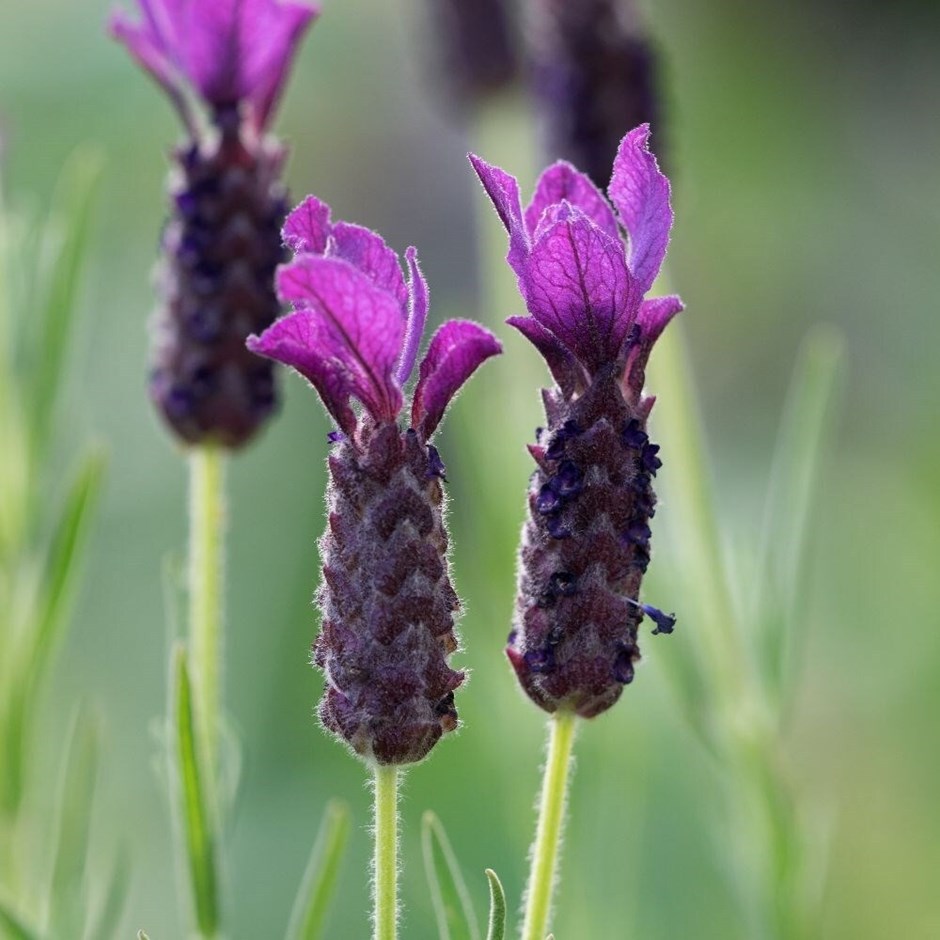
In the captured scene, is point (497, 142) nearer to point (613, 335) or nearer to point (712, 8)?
point (613, 335)

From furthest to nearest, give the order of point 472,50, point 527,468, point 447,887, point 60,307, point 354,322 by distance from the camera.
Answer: point 472,50 → point 527,468 → point 60,307 → point 447,887 → point 354,322

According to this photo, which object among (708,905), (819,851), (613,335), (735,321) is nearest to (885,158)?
(735,321)

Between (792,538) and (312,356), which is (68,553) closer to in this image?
(312,356)

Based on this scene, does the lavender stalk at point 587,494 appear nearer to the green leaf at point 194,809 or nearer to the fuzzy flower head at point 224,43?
the green leaf at point 194,809

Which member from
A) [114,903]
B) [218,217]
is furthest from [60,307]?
[114,903]

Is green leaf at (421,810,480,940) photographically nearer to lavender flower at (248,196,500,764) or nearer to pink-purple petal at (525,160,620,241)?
lavender flower at (248,196,500,764)

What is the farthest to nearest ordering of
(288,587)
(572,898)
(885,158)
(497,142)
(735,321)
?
(885,158), (735,321), (288,587), (497,142), (572,898)
